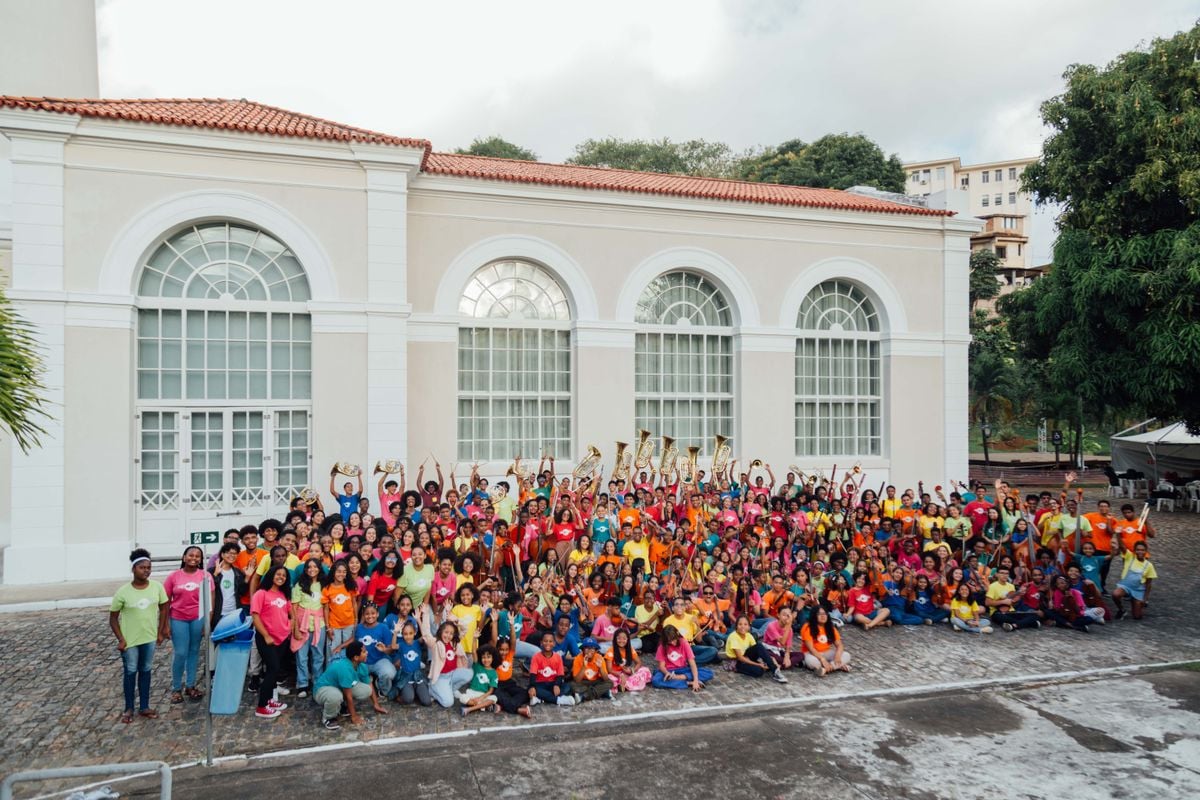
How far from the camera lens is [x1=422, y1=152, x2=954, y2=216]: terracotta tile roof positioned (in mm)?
15531

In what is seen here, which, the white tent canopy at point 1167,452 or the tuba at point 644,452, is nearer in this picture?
the tuba at point 644,452

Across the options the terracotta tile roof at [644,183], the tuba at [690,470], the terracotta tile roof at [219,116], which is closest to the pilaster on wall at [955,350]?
the terracotta tile roof at [644,183]

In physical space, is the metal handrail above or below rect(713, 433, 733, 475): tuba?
below

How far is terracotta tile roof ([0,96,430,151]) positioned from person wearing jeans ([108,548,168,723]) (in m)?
8.48

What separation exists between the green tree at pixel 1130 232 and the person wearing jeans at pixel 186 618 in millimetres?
17550

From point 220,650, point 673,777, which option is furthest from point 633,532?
point 220,650

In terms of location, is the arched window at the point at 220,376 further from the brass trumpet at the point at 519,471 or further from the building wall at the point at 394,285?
the brass trumpet at the point at 519,471

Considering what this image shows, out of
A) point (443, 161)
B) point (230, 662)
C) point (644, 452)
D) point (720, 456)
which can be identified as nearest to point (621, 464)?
point (644, 452)

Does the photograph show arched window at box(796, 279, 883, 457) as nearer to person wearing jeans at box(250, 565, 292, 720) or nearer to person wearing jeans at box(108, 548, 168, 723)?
person wearing jeans at box(250, 565, 292, 720)

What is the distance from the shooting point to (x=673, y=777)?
641cm

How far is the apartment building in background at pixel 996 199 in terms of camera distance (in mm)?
65375

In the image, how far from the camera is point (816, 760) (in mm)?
6719

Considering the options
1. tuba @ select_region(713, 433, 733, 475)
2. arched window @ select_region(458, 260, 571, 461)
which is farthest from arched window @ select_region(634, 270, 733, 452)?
arched window @ select_region(458, 260, 571, 461)

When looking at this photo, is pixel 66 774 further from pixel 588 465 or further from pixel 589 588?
pixel 588 465
